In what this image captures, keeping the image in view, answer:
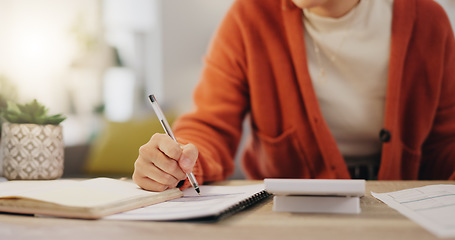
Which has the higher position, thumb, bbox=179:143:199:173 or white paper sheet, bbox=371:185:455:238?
thumb, bbox=179:143:199:173

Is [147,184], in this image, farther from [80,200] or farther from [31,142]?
[31,142]

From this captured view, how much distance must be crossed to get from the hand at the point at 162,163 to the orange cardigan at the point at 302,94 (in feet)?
1.15

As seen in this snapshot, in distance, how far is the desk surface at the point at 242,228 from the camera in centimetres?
41

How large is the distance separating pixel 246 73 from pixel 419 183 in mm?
509

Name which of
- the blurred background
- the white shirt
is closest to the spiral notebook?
the white shirt

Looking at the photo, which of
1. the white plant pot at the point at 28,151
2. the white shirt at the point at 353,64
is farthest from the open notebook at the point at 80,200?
the white shirt at the point at 353,64

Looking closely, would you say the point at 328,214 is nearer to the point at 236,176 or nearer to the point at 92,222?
the point at 92,222

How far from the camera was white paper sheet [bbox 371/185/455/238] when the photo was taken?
16.4 inches

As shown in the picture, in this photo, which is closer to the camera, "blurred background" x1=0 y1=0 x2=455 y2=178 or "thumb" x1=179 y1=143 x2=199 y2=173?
"thumb" x1=179 y1=143 x2=199 y2=173

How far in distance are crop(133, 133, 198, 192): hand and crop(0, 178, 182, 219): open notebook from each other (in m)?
0.02

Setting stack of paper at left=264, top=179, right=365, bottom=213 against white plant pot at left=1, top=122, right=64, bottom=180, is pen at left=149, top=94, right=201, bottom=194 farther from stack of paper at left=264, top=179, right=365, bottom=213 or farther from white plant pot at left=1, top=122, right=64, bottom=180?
white plant pot at left=1, top=122, right=64, bottom=180

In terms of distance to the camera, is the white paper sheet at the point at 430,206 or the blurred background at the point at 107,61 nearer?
the white paper sheet at the point at 430,206

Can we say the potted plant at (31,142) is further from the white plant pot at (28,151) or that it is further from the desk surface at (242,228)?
the desk surface at (242,228)

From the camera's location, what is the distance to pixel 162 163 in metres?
0.65
